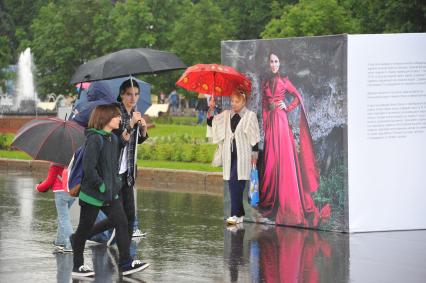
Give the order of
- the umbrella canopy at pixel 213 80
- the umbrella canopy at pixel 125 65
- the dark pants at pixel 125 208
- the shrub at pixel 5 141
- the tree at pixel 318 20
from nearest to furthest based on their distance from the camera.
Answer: the dark pants at pixel 125 208, the umbrella canopy at pixel 125 65, the umbrella canopy at pixel 213 80, the shrub at pixel 5 141, the tree at pixel 318 20

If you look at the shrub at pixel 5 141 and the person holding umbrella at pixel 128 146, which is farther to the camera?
the shrub at pixel 5 141

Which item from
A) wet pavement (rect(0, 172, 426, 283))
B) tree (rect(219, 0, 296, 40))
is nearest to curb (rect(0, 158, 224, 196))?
wet pavement (rect(0, 172, 426, 283))

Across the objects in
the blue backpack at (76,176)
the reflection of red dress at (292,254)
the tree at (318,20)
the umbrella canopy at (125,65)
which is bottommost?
the reflection of red dress at (292,254)

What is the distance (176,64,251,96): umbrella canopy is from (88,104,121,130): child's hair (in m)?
3.36

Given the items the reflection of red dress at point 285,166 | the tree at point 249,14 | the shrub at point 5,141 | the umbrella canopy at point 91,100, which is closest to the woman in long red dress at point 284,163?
the reflection of red dress at point 285,166

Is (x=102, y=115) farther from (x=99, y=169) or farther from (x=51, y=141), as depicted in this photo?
(x=51, y=141)

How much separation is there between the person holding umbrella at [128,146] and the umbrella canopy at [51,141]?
1.43ft

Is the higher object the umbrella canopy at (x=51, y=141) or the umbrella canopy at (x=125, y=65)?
the umbrella canopy at (x=125, y=65)

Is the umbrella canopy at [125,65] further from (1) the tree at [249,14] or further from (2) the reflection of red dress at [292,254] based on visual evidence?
(1) the tree at [249,14]

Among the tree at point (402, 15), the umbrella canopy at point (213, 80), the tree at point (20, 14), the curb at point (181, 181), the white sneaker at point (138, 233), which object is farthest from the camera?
the tree at point (20, 14)

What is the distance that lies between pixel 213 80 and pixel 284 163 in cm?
132

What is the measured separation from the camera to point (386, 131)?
41.7ft

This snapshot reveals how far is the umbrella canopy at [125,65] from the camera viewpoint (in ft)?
35.8

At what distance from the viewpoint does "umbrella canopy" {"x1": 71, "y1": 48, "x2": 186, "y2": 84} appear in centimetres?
1091
